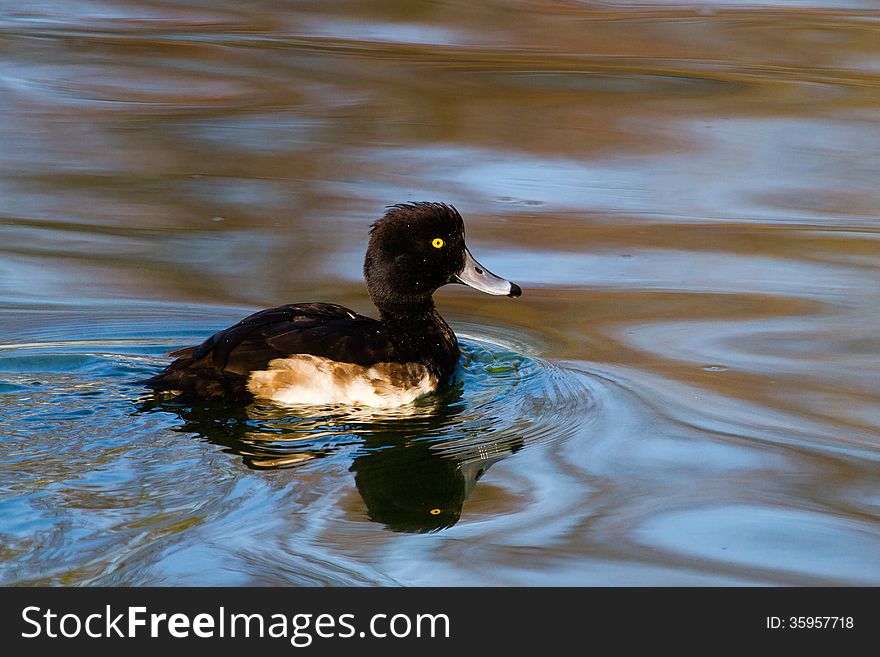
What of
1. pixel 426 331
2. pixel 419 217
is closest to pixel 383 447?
pixel 426 331

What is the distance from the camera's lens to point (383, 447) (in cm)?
615

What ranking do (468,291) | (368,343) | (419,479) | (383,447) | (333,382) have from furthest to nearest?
(468,291) → (368,343) → (333,382) → (383,447) → (419,479)

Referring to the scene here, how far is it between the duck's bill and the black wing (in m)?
0.90

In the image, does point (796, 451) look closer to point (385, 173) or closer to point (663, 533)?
point (663, 533)

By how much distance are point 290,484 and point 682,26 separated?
965cm

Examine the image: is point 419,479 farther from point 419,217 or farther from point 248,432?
point 419,217

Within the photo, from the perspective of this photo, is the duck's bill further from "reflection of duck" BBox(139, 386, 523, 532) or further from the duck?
"reflection of duck" BBox(139, 386, 523, 532)

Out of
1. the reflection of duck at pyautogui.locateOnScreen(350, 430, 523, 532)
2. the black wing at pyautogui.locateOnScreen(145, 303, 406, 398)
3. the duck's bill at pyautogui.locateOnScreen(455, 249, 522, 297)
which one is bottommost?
the reflection of duck at pyautogui.locateOnScreen(350, 430, 523, 532)

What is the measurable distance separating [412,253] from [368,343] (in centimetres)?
72

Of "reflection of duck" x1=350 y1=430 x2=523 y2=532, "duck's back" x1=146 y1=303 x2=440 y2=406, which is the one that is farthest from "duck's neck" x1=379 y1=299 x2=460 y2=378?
"reflection of duck" x1=350 y1=430 x2=523 y2=532

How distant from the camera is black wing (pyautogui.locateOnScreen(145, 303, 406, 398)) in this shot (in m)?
6.32

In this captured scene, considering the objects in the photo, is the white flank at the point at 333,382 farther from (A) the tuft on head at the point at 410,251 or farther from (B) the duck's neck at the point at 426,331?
(A) the tuft on head at the point at 410,251

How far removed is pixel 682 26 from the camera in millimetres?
13828

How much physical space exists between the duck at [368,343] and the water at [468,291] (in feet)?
0.43
